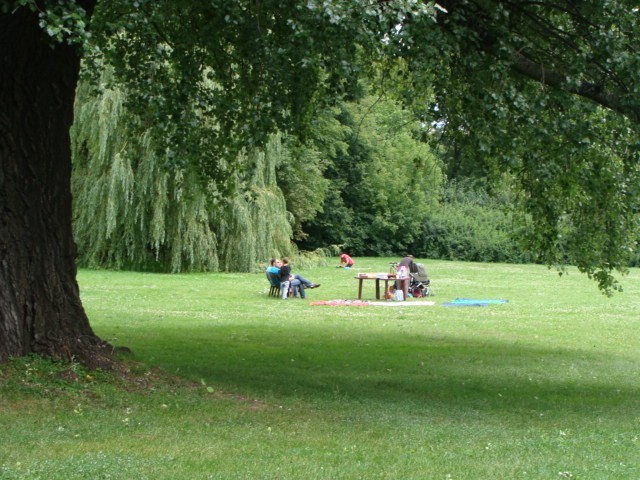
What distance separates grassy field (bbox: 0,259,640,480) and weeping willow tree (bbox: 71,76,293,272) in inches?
348

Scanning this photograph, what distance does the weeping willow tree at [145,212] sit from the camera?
2883cm

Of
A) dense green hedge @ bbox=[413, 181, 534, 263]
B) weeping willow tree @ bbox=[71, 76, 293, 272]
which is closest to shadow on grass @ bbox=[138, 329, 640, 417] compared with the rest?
weeping willow tree @ bbox=[71, 76, 293, 272]

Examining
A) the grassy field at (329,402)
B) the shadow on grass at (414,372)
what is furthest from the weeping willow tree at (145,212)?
the shadow on grass at (414,372)

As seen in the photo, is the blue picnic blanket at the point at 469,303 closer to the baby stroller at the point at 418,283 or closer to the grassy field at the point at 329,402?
the baby stroller at the point at 418,283

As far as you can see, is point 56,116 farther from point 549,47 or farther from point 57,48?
point 549,47

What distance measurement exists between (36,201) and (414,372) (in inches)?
232

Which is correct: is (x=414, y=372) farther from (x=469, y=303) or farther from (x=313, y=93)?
(x=469, y=303)

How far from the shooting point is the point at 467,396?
11.1m

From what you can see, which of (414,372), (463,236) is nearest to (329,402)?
(414,372)

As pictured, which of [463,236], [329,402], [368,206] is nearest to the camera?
[329,402]

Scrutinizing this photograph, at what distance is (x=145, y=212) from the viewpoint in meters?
30.5

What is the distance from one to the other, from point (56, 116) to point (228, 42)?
2790 mm

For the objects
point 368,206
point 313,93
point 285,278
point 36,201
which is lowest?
point 285,278

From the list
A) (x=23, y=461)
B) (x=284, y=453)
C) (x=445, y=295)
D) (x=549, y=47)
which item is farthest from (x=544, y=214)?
(x=445, y=295)
